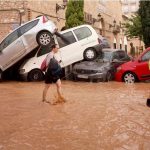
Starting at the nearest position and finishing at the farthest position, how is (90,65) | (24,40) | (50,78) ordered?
(50,78) < (90,65) < (24,40)

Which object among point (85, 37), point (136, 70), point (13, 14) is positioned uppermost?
point (13, 14)

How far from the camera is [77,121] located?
936 cm

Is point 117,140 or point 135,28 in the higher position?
point 135,28

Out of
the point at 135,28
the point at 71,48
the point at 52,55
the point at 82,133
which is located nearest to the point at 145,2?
the point at 135,28

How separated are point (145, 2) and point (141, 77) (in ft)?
43.5

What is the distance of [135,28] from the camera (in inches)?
1409

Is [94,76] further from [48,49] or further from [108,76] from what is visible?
[48,49]

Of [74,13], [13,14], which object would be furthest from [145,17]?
[13,14]

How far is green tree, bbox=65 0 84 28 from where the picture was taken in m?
30.7

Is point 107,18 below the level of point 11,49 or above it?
above

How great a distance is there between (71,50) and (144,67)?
318 centimetres

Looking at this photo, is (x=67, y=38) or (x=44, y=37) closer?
(x=44, y=37)

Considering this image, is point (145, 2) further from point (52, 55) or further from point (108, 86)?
point (52, 55)

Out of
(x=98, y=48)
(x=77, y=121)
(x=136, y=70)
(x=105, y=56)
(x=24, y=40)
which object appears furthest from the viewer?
(x=105, y=56)
